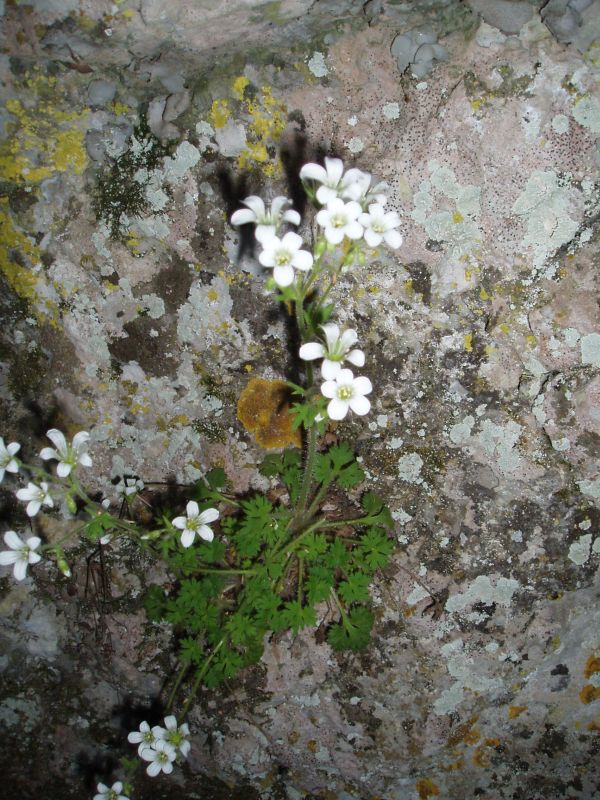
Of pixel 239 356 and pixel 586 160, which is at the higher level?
pixel 586 160

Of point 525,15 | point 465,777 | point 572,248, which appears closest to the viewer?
point 525,15

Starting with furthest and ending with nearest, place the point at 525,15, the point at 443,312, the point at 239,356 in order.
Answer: the point at 239,356, the point at 443,312, the point at 525,15

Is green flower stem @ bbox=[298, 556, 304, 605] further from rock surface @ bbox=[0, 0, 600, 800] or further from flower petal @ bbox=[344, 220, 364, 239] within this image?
flower petal @ bbox=[344, 220, 364, 239]

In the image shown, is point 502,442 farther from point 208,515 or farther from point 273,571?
point 208,515

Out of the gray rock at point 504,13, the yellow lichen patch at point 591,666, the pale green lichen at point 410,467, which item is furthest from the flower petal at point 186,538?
the gray rock at point 504,13

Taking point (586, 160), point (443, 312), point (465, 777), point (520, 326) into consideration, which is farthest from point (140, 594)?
point (586, 160)

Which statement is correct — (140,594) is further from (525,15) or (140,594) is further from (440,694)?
(525,15)
